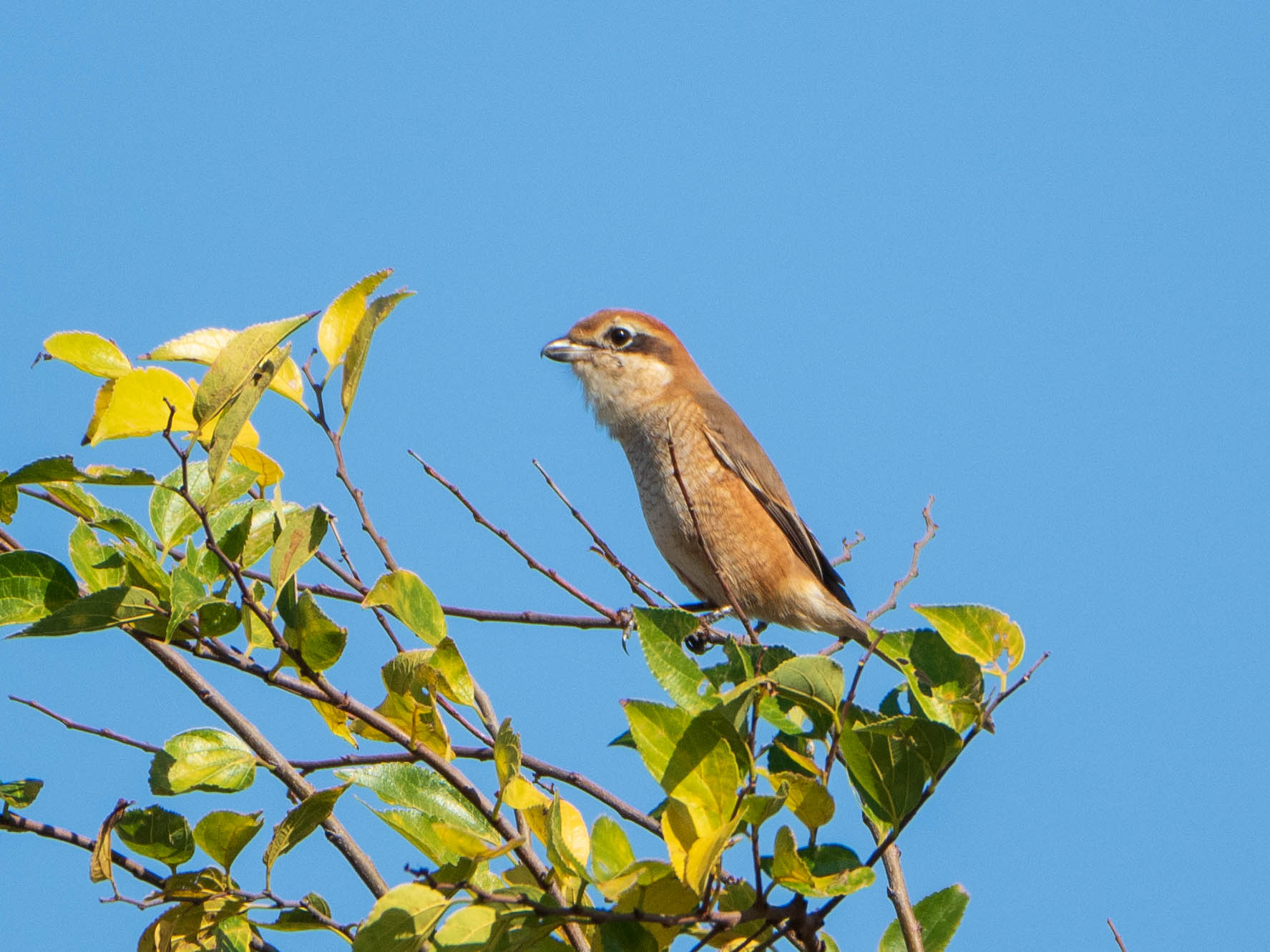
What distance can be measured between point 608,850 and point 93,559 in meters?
0.85

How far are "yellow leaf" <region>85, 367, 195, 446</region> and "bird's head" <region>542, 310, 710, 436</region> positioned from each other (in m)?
3.76

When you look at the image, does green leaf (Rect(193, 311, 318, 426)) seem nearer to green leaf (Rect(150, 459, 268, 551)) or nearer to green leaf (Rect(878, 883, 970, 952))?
green leaf (Rect(150, 459, 268, 551))

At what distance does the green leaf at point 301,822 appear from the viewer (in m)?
1.69

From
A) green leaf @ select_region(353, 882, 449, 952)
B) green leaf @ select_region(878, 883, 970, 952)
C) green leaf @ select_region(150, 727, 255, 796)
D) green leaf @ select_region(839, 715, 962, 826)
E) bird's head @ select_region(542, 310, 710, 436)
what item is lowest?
green leaf @ select_region(878, 883, 970, 952)

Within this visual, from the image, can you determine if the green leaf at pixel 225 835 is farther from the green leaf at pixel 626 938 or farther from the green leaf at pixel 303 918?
the green leaf at pixel 626 938

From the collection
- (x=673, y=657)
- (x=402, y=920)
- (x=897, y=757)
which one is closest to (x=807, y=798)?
(x=897, y=757)

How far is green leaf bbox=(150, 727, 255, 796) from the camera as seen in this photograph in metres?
1.74

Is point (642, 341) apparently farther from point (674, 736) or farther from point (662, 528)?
point (674, 736)

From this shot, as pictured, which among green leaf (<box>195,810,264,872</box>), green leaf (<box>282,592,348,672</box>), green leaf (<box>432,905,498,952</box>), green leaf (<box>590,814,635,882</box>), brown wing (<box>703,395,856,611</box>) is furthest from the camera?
brown wing (<box>703,395,856,611</box>)

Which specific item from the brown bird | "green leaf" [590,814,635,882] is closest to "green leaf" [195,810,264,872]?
"green leaf" [590,814,635,882]

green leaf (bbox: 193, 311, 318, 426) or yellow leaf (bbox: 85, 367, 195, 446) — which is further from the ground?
yellow leaf (bbox: 85, 367, 195, 446)

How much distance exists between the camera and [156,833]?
1.81 m

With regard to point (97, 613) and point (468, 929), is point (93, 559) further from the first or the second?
point (468, 929)

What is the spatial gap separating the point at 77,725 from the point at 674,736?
1.30 meters
